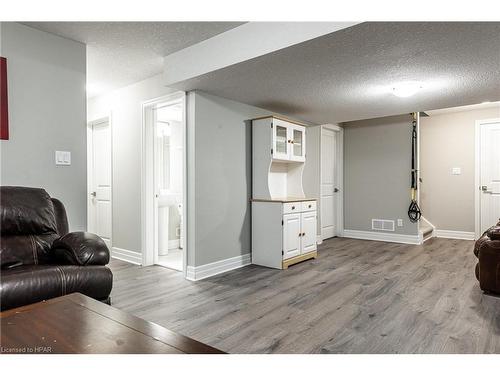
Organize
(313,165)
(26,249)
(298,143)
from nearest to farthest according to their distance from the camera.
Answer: (26,249), (298,143), (313,165)

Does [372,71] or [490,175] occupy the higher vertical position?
[372,71]

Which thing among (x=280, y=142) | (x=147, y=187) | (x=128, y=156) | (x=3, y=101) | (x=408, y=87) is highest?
(x=408, y=87)

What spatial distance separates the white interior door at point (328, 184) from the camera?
596 cm

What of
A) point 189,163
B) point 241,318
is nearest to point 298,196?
point 189,163

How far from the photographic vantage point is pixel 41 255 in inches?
92.8

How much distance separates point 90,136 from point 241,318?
13.1ft

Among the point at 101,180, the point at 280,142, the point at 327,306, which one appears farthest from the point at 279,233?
the point at 101,180

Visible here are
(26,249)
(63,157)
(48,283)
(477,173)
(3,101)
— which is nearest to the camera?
(48,283)

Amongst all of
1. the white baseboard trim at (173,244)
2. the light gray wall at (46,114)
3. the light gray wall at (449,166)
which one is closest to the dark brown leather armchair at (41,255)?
the light gray wall at (46,114)

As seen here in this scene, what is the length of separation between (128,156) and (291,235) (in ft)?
7.84

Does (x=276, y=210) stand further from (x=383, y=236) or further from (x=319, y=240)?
(x=383, y=236)

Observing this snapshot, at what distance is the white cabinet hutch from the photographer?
3.92 meters
